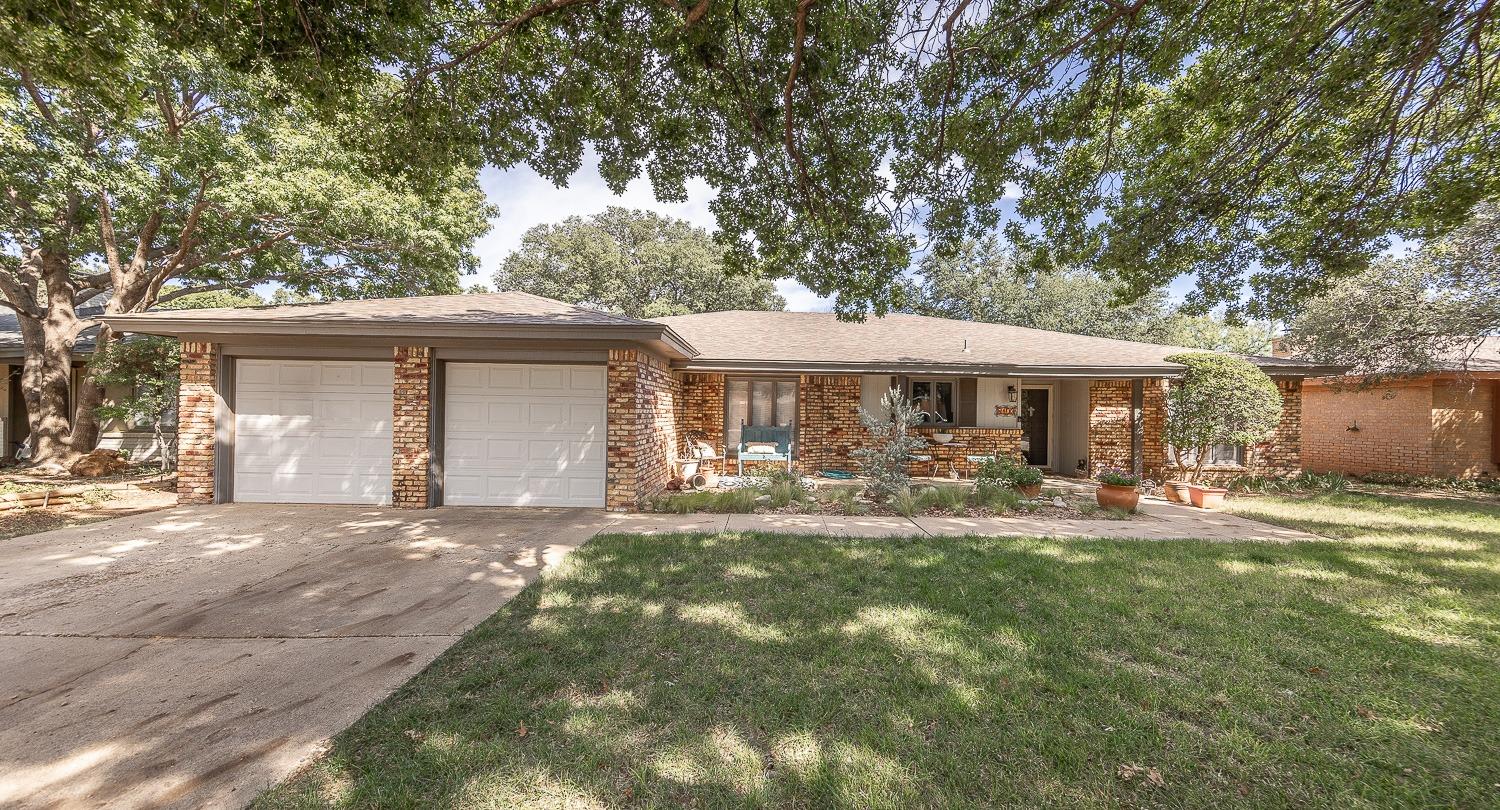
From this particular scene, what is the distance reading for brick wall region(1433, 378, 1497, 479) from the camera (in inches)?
425

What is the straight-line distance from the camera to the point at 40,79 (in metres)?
3.78

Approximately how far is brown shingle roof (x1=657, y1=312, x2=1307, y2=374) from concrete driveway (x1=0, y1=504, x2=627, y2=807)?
5.67 m

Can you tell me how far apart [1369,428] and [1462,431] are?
1.30m

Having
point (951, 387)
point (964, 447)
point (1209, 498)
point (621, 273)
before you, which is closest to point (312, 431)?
point (964, 447)

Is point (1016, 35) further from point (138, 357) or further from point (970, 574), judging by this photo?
point (138, 357)

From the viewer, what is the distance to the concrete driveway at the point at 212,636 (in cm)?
212

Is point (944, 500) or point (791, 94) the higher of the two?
point (791, 94)

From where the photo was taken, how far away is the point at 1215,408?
8430mm

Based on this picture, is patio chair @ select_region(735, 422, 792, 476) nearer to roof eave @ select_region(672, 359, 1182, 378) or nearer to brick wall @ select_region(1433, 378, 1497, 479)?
roof eave @ select_region(672, 359, 1182, 378)

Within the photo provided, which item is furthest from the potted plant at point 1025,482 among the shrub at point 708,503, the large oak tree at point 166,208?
the large oak tree at point 166,208

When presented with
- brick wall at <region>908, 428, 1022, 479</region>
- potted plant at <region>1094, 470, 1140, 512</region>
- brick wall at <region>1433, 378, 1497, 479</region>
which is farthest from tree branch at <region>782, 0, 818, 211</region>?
brick wall at <region>1433, 378, 1497, 479</region>

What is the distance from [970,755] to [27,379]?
57.7 feet

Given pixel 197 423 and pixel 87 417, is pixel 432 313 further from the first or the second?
pixel 87 417

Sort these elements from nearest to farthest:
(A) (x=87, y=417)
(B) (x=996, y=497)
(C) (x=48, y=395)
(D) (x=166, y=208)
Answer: (B) (x=996, y=497) → (D) (x=166, y=208) → (C) (x=48, y=395) → (A) (x=87, y=417)
